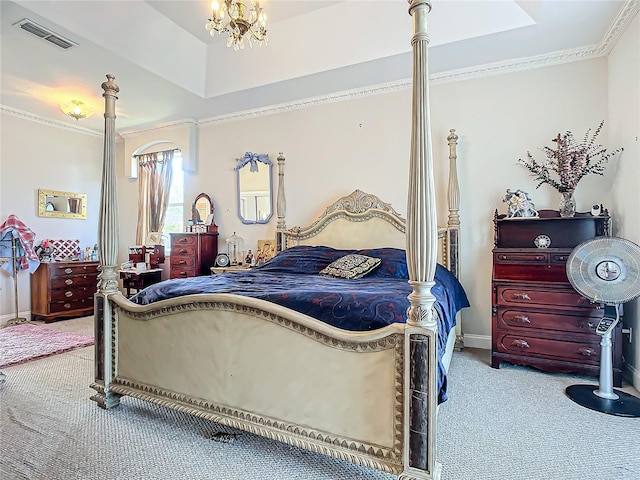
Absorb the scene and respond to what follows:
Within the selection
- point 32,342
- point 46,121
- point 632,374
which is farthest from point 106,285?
point 46,121

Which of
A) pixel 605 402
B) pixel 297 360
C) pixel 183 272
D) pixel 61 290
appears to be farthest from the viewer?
pixel 61 290

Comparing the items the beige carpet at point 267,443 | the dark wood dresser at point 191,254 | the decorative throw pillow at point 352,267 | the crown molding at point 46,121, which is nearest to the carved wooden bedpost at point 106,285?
the beige carpet at point 267,443

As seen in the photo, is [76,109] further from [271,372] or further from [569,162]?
[569,162]

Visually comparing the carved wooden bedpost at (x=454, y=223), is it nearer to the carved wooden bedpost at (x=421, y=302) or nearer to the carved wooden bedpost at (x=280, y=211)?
the carved wooden bedpost at (x=280, y=211)

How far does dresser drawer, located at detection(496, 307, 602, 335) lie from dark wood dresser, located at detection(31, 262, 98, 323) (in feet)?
17.9

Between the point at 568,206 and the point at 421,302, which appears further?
the point at 568,206

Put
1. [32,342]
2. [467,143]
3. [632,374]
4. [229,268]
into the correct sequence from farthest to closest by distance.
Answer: [229,268]
[32,342]
[467,143]
[632,374]

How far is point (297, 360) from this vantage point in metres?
1.79

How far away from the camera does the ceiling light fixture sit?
14.7 ft

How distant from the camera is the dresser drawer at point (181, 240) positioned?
491cm

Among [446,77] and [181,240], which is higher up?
[446,77]

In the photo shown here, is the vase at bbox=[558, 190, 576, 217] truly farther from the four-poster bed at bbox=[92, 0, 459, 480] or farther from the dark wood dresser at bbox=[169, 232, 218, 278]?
the dark wood dresser at bbox=[169, 232, 218, 278]

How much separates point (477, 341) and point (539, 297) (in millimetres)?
984

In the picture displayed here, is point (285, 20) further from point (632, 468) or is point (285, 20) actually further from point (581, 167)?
point (632, 468)
